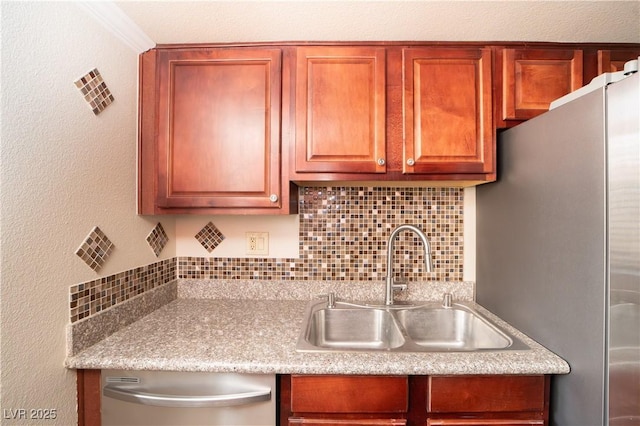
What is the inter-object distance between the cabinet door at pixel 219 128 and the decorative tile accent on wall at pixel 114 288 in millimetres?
340

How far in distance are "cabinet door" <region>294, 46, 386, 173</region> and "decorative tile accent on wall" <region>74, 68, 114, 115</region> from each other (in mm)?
717

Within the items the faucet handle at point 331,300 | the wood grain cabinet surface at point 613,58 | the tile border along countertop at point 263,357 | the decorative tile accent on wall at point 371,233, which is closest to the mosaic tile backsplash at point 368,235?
the decorative tile accent on wall at point 371,233

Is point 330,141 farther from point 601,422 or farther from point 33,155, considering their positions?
point 601,422

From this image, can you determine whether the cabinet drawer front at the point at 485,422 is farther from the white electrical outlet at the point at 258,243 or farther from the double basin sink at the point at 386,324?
the white electrical outlet at the point at 258,243

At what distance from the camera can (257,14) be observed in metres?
1.21

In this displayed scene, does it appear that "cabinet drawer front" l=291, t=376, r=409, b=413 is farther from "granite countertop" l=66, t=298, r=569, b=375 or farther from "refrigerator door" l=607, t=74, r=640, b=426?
"refrigerator door" l=607, t=74, r=640, b=426

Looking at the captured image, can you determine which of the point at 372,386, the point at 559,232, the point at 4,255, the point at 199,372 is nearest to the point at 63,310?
the point at 4,255

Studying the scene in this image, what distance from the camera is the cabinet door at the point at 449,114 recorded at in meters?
1.34

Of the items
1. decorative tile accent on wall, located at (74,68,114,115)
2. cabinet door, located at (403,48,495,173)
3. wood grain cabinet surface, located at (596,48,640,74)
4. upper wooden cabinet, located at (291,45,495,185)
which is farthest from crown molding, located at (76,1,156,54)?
wood grain cabinet surface, located at (596,48,640,74)

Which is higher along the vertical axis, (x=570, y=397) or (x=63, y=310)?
(x=63, y=310)

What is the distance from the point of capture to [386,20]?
48.9 inches

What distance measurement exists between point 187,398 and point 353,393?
20.5 inches

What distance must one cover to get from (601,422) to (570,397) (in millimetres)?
108

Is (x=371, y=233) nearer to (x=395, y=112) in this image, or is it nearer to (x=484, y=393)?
(x=395, y=112)
